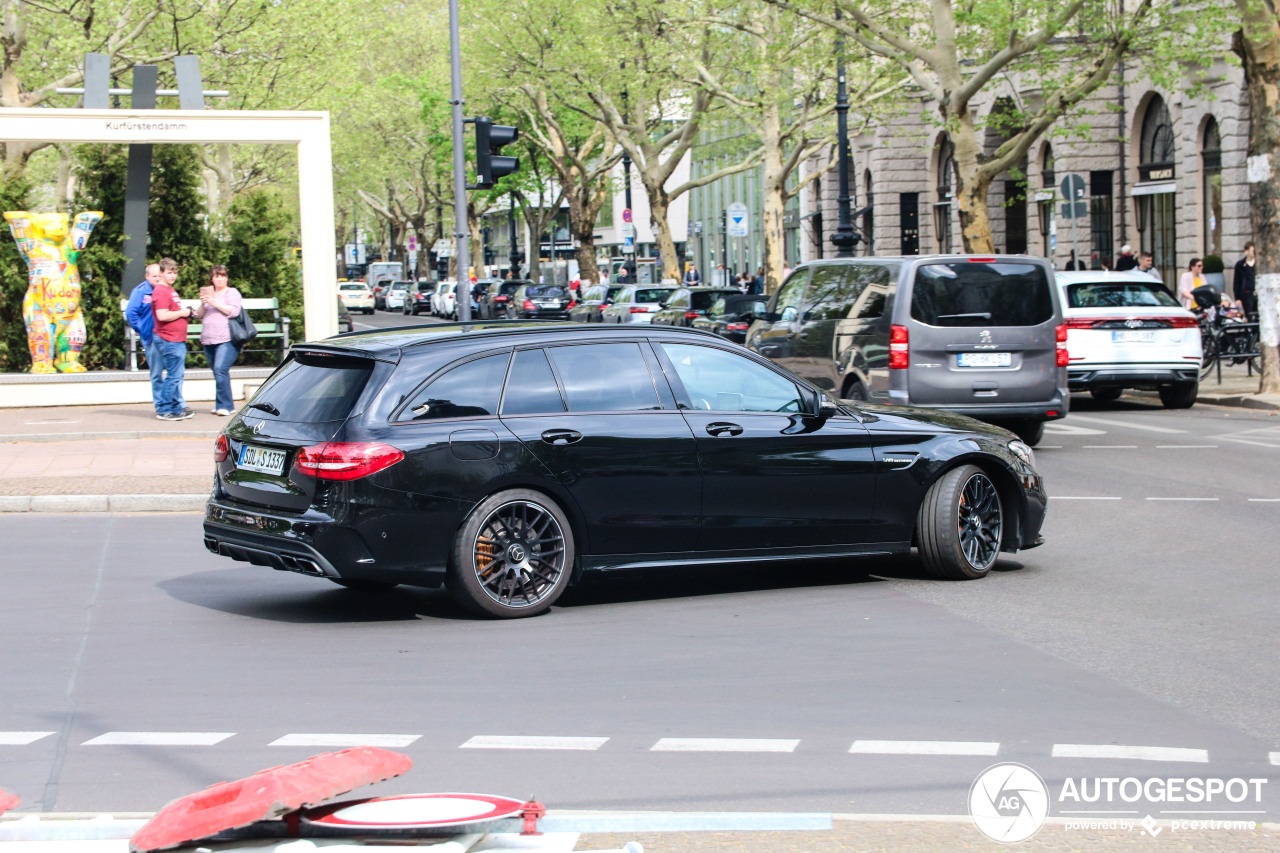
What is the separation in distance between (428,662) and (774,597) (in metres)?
2.29

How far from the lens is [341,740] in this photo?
562 cm

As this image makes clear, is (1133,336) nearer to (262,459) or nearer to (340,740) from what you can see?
(262,459)

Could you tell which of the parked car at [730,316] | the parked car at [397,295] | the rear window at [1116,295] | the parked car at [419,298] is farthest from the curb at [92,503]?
the parked car at [397,295]

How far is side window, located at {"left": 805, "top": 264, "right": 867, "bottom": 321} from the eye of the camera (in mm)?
15969

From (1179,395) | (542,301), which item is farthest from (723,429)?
(542,301)

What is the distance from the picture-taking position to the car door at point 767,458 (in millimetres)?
8406

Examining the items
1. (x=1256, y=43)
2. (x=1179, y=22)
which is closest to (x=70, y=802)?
(x=1256, y=43)

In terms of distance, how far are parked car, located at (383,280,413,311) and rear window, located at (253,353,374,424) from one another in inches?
2748

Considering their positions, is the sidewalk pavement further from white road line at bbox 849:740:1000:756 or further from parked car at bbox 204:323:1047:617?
white road line at bbox 849:740:1000:756

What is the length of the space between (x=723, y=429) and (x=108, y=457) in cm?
853

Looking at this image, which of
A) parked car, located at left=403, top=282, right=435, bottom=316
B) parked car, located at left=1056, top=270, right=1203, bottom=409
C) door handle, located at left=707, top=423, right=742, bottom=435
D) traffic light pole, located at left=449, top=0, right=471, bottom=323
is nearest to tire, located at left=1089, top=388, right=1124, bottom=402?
parked car, located at left=1056, top=270, right=1203, bottom=409

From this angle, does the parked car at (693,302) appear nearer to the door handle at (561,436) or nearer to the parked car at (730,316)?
the parked car at (730,316)

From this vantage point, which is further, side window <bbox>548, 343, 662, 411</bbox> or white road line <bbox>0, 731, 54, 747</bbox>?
side window <bbox>548, 343, 662, 411</bbox>

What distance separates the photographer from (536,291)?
179 ft
